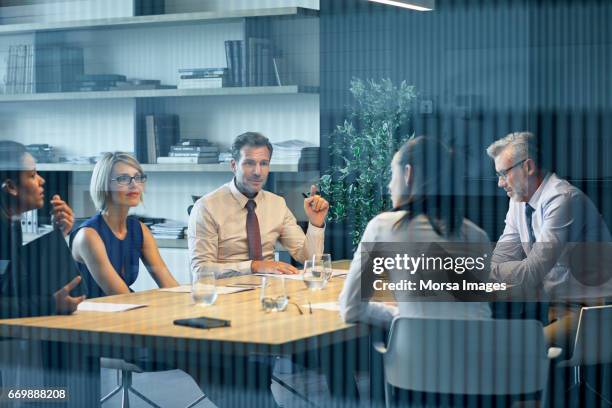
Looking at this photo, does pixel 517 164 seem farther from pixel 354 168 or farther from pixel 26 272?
pixel 26 272

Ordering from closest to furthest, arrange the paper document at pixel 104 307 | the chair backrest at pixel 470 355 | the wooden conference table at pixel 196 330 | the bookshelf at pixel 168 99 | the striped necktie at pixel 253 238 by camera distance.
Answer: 1. the wooden conference table at pixel 196 330
2. the chair backrest at pixel 470 355
3. the paper document at pixel 104 307
4. the bookshelf at pixel 168 99
5. the striped necktie at pixel 253 238

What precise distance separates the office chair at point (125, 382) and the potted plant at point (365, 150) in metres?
0.80

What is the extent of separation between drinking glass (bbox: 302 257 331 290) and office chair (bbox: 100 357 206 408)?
1.63 ft

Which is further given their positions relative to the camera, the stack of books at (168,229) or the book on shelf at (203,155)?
the stack of books at (168,229)

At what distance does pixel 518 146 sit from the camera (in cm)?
291

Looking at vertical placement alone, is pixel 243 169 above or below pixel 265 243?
above

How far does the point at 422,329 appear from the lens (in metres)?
2.83

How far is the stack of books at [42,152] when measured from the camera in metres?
3.53

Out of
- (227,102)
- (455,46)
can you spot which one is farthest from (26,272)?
(455,46)

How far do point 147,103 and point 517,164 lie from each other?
1.23 m

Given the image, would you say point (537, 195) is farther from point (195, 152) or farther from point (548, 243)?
point (195, 152)

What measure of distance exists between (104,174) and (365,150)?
0.96m

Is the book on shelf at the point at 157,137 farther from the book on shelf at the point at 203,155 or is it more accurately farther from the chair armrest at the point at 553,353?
the chair armrest at the point at 553,353

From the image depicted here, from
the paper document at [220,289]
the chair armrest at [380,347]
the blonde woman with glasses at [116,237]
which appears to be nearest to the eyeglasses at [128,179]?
the blonde woman with glasses at [116,237]
